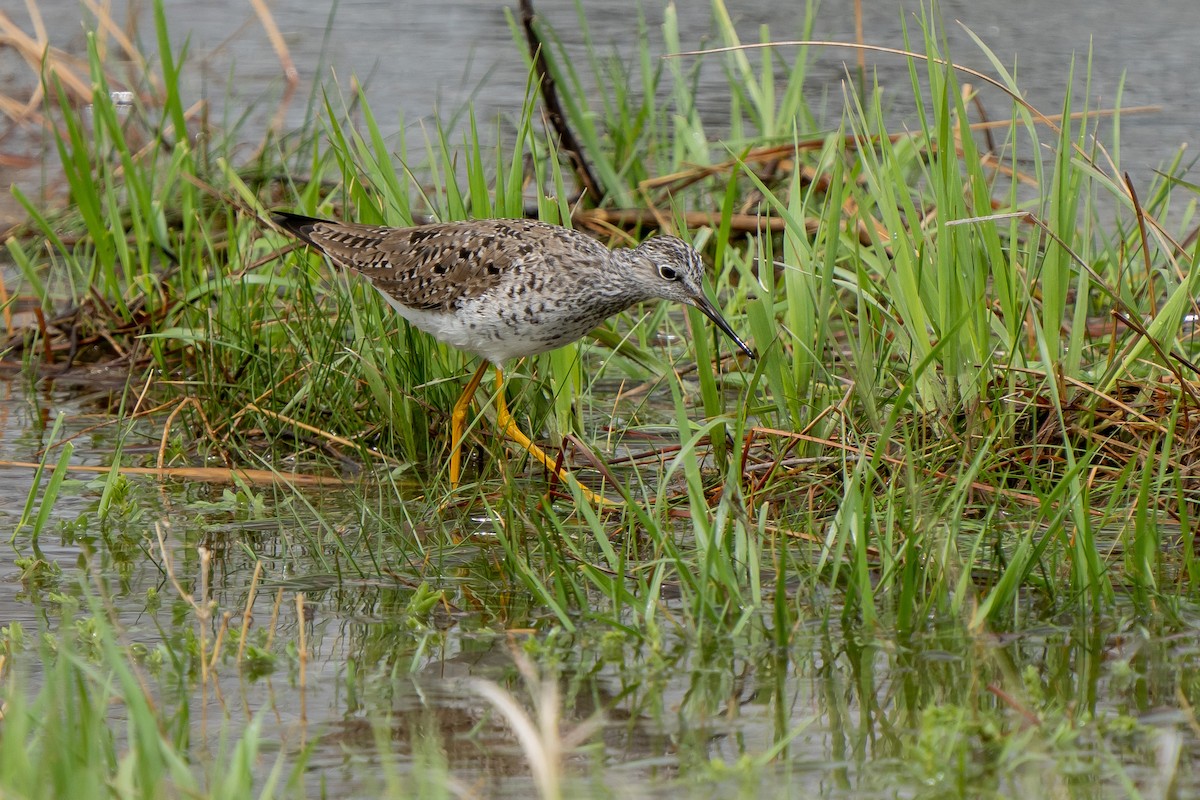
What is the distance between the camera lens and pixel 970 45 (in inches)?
492

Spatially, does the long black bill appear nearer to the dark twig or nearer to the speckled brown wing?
the speckled brown wing

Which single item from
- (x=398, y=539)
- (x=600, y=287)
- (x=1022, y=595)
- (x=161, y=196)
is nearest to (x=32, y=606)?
(x=398, y=539)

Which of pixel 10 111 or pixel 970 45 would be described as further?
pixel 970 45

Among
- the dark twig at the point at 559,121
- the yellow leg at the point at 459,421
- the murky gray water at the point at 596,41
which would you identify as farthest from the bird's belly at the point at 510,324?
the murky gray water at the point at 596,41

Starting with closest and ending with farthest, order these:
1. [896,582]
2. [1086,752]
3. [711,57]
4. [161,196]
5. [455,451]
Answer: [1086,752], [896,582], [455,451], [161,196], [711,57]

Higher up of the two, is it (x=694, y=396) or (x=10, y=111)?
(x=10, y=111)

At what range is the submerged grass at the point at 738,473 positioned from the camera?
138 inches

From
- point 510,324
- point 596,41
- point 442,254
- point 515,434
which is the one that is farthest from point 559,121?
point 596,41

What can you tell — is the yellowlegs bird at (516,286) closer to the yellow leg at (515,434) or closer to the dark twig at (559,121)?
the yellow leg at (515,434)

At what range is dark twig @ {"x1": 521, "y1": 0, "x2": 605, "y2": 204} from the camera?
800 centimetres

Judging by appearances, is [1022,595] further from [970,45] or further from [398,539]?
[970,45]

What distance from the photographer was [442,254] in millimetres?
6168

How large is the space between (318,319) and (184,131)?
2354 mm

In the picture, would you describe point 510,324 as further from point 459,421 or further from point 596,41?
point 596,41
